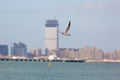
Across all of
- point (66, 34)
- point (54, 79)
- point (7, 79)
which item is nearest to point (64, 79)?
point (54, 79)

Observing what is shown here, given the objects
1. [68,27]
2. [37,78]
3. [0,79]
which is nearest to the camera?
[68,27]

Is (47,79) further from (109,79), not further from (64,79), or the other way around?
(109,79)

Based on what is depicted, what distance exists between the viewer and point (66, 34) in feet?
219

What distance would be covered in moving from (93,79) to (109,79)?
9.12ft

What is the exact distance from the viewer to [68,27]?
6600 cm

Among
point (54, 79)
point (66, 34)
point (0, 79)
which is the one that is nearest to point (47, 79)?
point (54, 79)

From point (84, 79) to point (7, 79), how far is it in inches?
591

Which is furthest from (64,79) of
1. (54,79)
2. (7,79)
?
(7,79)

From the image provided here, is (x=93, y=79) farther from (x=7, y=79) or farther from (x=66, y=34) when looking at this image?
(x=66, y=34)

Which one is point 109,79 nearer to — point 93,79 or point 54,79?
point 93,79

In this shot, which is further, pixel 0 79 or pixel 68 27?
pixel 0 79

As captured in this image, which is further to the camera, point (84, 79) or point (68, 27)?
point (84, 79)

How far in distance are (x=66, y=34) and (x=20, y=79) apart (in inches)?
1856

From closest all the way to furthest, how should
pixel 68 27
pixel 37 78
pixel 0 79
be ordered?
pixel 68 27 → pixel 0 79 → pixel 37 78
